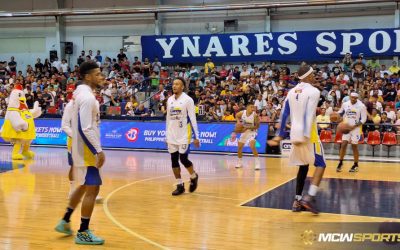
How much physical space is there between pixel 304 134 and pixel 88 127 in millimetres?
3338

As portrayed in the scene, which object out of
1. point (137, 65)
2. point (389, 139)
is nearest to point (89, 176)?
point (389, 139)

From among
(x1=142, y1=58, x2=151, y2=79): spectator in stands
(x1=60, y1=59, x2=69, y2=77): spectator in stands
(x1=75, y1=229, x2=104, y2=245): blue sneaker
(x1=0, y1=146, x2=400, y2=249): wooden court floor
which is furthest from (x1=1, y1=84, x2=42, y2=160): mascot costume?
(x1=60, y1=59, x2=69, y2=77): spectator in stands

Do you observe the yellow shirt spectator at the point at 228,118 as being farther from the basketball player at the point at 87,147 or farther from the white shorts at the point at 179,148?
the basketball player at the point at 87,147

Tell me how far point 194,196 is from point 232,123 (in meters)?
7.82

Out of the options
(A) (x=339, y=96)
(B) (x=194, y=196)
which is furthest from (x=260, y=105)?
(B) (x=194, y=196)

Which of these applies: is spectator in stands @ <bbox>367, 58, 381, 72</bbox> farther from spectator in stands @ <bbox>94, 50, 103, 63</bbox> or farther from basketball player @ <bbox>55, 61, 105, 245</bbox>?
basketball player @ <bbox>55, 61, 105, 245</bbox>

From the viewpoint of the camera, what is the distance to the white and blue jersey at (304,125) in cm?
752

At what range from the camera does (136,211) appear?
7.75 meters

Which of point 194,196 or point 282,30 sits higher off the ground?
point 282,30

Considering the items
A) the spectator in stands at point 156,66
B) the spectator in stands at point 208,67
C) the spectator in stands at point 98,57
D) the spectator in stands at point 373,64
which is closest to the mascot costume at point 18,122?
the spectator in stands at point 156,66

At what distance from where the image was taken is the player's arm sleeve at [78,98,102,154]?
5.66 metres

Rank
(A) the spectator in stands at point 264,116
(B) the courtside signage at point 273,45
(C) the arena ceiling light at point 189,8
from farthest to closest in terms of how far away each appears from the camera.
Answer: (C) the arena ceiling light at point 189,8, (B) the courtside signage at point 273,45, (A) the spectator in stands at point 264,116

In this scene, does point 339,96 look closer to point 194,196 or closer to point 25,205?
point 194,196

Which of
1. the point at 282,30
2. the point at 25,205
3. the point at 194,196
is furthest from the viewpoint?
the point at 282,30
